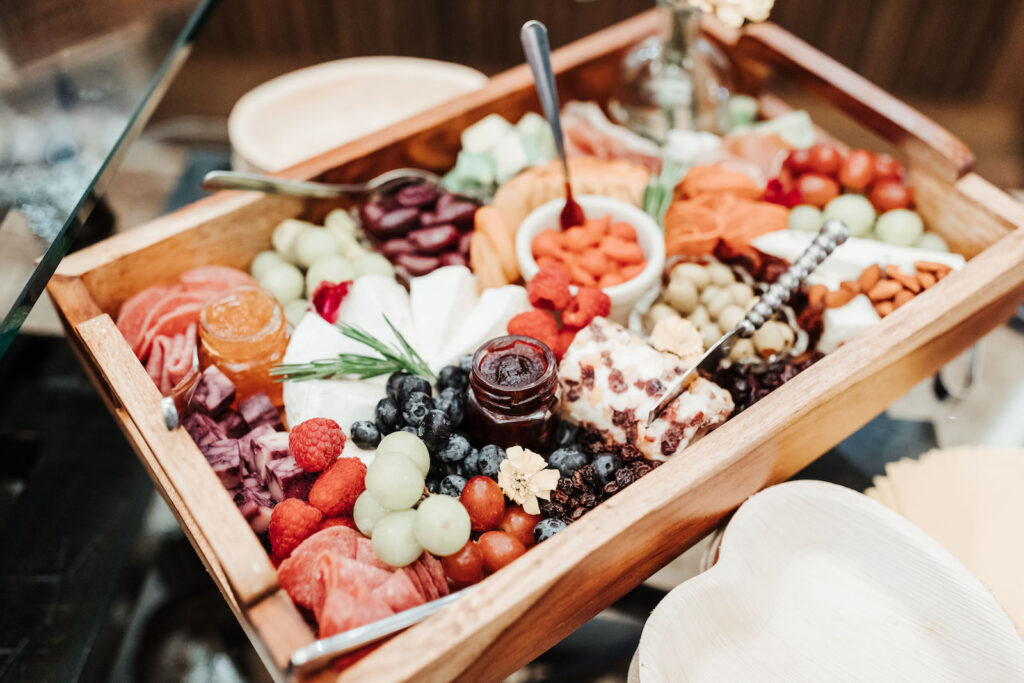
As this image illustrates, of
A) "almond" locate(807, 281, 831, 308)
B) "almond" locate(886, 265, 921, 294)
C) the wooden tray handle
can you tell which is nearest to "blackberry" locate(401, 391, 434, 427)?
"almond" locate(807, 281, 831, 308)

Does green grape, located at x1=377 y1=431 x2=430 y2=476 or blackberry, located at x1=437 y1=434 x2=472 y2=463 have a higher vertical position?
green grape, located at x1=377 y1=431 x2=430 y2=476

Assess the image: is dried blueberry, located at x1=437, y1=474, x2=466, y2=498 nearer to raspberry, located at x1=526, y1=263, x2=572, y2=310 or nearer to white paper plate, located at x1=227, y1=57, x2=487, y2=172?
raspberry, located at x1=526, y1=263, x2=572, y2=310

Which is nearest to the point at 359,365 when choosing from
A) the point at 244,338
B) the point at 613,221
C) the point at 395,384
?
the point at 395,384

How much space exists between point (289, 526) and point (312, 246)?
1.68 feet

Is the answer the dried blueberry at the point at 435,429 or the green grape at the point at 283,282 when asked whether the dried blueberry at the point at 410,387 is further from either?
the green grape at the point at 283,282

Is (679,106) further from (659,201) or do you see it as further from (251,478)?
(251,478)

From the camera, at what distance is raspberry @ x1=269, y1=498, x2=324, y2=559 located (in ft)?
2.68

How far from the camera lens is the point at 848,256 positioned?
1.14m

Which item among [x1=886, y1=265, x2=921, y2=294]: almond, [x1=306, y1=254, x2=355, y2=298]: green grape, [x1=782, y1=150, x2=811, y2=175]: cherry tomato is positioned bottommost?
[x1=306, y1=254, x2=355, y2=298]: green grape

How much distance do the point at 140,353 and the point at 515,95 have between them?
80 cm

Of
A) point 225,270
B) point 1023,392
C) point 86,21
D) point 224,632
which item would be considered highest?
point 86,21

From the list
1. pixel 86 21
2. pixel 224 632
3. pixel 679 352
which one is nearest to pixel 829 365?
pixel 679 352

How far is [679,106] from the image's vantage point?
149 centimetres

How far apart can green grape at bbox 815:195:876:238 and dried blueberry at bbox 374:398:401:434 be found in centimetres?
80
